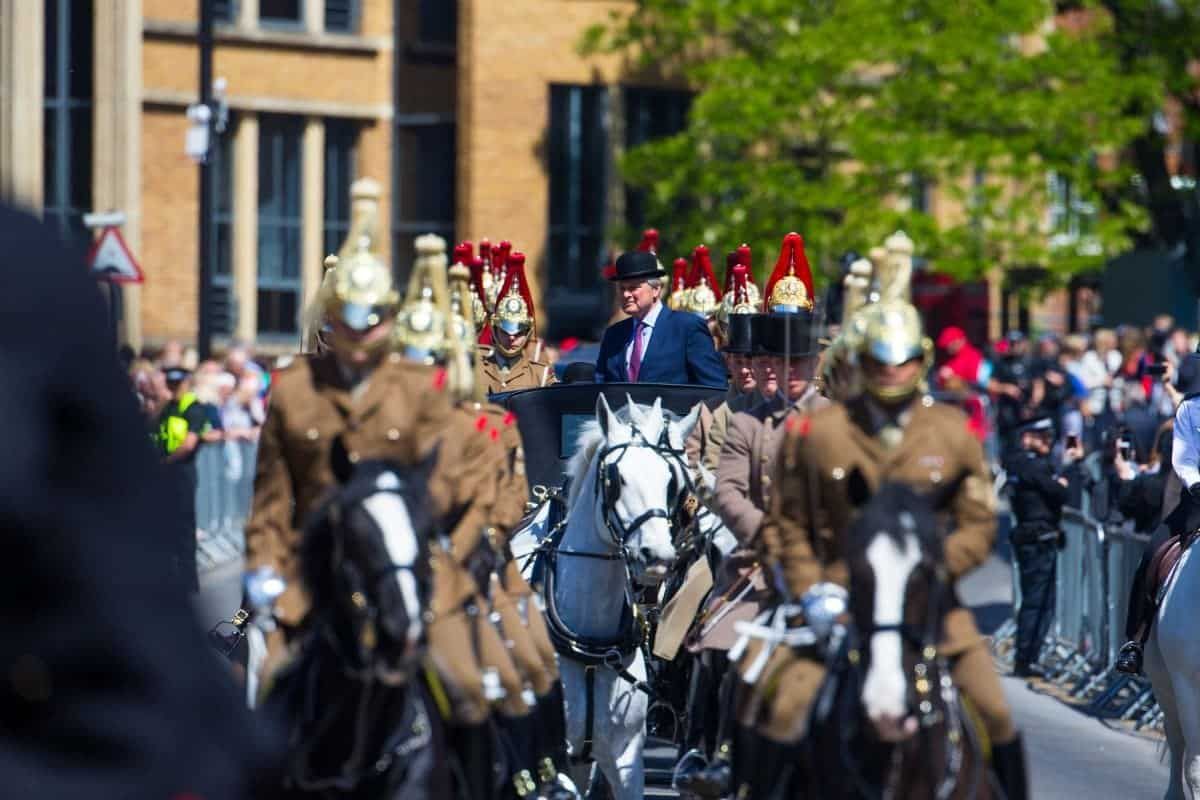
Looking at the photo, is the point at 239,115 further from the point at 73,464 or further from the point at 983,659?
the point at 73,464

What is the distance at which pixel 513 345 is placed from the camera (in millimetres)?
14234

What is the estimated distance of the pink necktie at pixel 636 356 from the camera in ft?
44.5

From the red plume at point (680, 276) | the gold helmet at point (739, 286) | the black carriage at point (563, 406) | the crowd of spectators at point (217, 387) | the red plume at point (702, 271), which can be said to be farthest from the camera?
the crowd of spectators at point (217, 387)

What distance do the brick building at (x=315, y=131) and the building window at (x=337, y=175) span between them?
0.11ft

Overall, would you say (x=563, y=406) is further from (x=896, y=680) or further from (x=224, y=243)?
(x=224, y=243)

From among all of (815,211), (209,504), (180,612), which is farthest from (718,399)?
(815,211)

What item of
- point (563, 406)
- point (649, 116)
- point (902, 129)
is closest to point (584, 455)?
point (563, 406)

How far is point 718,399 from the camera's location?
12.4 m

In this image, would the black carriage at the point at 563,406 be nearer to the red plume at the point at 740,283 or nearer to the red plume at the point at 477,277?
the red plume at the point at 740,283

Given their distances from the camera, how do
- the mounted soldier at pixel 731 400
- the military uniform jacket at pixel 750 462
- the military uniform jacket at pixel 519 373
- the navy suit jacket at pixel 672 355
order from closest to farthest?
the military uniform jacket at pixel 750 462
the mounted soldier at pixel 731 400
the navy suit jacket at pixel 672 355
the military uniform jacket at pixel 519 373

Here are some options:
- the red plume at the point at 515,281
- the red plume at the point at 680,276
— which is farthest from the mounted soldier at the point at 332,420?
the red plume at the point at 680,276

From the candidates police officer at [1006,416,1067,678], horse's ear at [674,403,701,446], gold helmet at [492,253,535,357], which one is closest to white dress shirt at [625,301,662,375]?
gold helmet at [492,253,535,357]

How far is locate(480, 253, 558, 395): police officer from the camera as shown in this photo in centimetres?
1411

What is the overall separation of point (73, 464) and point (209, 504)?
2199 centimetres
